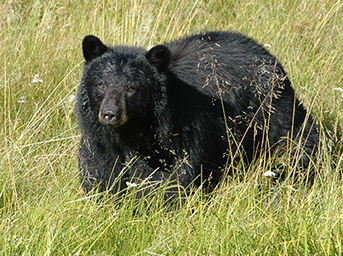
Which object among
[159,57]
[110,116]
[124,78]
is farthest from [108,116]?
[159,57]

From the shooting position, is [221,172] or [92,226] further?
[221,172]

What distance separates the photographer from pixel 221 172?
455 centimetres

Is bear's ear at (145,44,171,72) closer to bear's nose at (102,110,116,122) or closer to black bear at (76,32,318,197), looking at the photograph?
black bear at (76,32,318,197)

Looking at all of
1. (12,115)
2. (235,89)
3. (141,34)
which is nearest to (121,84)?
(235,89)

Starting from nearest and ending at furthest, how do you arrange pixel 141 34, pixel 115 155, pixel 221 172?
1. pixel 115 155
2. pixel 221 172
3. pixel 141 34

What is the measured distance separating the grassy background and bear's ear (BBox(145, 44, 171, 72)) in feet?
2.69

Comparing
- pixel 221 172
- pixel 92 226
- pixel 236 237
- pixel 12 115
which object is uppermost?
pixel 236 237

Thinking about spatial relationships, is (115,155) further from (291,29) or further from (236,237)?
(291,29)

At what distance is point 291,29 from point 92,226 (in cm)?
405

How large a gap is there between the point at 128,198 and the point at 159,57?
1097 millimetres

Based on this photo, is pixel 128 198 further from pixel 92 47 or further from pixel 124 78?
pixel 92 47

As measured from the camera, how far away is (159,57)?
418 centimetres

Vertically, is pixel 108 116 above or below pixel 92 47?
below

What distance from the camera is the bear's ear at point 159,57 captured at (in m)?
4.14
